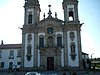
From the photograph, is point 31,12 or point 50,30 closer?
point 50,30

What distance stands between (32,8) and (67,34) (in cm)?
1004

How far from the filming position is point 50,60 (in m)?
34.9

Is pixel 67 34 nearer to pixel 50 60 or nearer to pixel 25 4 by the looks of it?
pixel 50 60

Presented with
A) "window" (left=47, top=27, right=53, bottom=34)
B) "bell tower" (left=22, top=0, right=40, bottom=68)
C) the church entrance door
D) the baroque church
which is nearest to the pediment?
the baroque church

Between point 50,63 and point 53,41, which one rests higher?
point 53,41

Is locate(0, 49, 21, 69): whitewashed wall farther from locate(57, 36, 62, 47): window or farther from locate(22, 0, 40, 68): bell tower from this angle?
locate(57, 36, 62, 47): window

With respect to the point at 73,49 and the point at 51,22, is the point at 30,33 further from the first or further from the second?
the point at 73,49

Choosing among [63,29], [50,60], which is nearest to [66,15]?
[63,29]

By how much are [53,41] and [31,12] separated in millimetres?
8605

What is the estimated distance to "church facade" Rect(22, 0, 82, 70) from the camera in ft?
112

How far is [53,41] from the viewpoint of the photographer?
1388 inches

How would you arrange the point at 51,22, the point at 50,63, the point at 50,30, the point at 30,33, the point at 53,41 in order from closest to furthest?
the point at 50,63 < the point at 53,41 < the point at 50,30 < the point at 51,22 < the point at 30,33

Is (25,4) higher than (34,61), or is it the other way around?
(25,4)

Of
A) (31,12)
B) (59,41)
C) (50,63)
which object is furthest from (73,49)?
(31,12)
